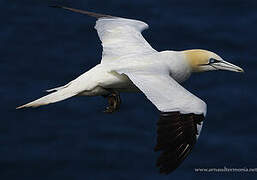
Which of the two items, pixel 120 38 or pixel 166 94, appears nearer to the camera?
pixel 166 94

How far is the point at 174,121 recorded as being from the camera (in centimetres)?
1189

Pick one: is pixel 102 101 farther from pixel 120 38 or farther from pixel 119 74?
pixel 119 74

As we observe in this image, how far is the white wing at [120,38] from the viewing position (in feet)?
46.6

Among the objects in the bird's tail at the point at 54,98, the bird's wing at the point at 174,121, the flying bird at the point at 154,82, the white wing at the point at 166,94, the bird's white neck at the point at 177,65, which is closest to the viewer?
the bird's wing at the point at 174,121

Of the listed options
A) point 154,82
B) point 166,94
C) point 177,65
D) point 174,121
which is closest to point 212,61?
point 177,65

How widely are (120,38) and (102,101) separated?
15.4 ft

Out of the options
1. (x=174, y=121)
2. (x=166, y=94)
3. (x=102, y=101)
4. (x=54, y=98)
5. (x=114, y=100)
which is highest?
(x=166, y=94)

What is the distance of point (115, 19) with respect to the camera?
1557cm

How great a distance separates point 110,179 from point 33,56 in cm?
377

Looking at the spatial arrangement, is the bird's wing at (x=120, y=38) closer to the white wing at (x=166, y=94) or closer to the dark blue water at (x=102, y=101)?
the white wing at (x=166, y=94)

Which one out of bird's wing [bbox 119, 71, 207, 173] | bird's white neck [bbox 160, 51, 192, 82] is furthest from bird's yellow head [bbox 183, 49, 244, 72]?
bird's wing [bbox 119, 71, 207, 173]

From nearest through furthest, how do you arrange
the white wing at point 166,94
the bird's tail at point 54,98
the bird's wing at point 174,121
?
the bird's wing at point 174,121, the white wing at point 166,94, the bird's tail at point 54,98

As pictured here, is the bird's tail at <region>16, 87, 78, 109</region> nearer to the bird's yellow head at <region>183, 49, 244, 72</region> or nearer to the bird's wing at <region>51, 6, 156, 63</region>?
the bird's wing at <region>51, 6, 156, 63</region>

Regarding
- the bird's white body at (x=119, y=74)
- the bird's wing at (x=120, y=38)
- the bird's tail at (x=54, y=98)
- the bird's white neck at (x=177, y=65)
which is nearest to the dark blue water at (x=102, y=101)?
the bird's wing at (x=120, y=38)
